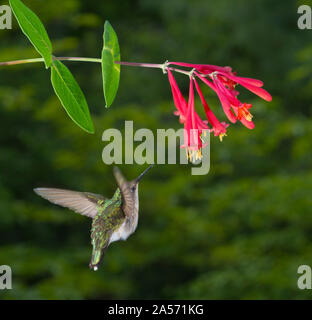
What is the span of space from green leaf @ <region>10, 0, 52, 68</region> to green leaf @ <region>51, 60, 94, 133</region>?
0.9 inches

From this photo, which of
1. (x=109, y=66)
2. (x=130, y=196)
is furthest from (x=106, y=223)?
(x=109, y=66)

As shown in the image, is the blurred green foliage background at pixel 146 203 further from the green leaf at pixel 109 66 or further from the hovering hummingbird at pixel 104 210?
the green leaf at pixel 109 66

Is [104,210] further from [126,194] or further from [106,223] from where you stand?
[126,194]

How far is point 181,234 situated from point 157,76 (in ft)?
7.27

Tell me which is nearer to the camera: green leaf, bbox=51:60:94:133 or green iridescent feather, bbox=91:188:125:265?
green leaf, bbox=51:60:94:133

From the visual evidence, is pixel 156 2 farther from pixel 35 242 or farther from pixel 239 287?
pixel 239 287

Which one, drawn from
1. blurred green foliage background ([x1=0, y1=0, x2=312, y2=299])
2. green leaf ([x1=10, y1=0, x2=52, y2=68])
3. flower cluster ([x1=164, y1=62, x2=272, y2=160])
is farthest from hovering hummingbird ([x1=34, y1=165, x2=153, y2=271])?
blurred green foliage background ([x1=0, y1=0, x2=312, y2=299])

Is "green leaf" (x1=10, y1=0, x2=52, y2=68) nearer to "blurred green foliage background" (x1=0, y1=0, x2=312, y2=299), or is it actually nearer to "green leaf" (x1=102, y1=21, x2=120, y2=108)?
"green leaf" (x1=102, y1=21, x2=120, y2=108)

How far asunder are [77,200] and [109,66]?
0.32m

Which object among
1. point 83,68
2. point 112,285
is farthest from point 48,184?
point 83,68

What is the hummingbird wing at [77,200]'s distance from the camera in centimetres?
91

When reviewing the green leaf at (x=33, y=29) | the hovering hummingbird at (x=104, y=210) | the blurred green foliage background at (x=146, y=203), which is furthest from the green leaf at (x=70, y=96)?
the blurred green foliage background at (x=146, y=203)

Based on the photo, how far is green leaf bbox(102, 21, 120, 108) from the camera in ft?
2.46

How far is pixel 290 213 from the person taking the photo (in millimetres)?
3061
